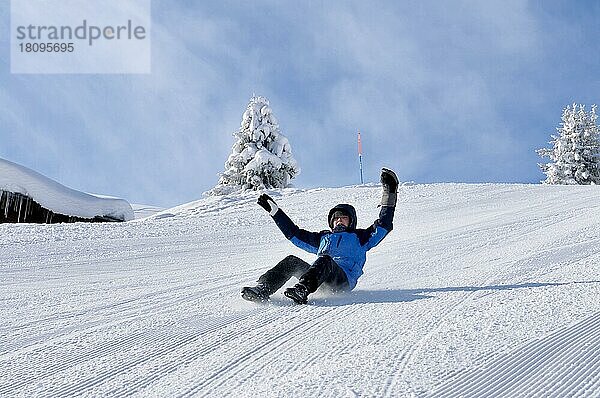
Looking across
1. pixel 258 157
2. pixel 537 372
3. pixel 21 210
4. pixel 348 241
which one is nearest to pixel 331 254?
pixel 348 241

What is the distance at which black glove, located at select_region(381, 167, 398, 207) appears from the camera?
5.12 m

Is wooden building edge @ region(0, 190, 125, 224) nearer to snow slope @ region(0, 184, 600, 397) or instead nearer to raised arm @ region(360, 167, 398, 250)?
snow slope @ region(0, 184, 600, 397)

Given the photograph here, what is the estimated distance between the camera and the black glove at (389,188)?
16.8 feet

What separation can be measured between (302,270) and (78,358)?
2070 mm

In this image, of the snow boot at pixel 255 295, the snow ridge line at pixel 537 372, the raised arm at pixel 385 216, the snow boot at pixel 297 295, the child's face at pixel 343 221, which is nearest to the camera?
the snow ridge line at pixel 537 372

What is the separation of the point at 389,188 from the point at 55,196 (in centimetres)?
1392

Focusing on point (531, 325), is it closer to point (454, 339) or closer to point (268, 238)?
point (454, 339)

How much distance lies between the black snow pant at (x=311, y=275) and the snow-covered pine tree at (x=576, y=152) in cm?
3306

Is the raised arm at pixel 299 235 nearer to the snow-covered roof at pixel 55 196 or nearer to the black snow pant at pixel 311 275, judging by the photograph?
the black snow pant at pixel 311 275

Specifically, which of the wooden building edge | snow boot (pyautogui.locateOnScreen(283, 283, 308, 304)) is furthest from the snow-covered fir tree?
snow boot (pyautogui.locateOnScreen(283, 283, 308, 304))

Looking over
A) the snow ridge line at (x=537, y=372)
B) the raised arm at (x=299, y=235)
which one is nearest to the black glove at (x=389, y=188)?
the raised arm at (x=299, y=235)

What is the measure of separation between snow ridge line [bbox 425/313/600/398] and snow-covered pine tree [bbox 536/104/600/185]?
113ft

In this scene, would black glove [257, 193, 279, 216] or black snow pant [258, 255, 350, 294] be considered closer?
black snow pant [258, 255, 350, 294]

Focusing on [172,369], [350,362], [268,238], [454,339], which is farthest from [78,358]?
[268,238]
